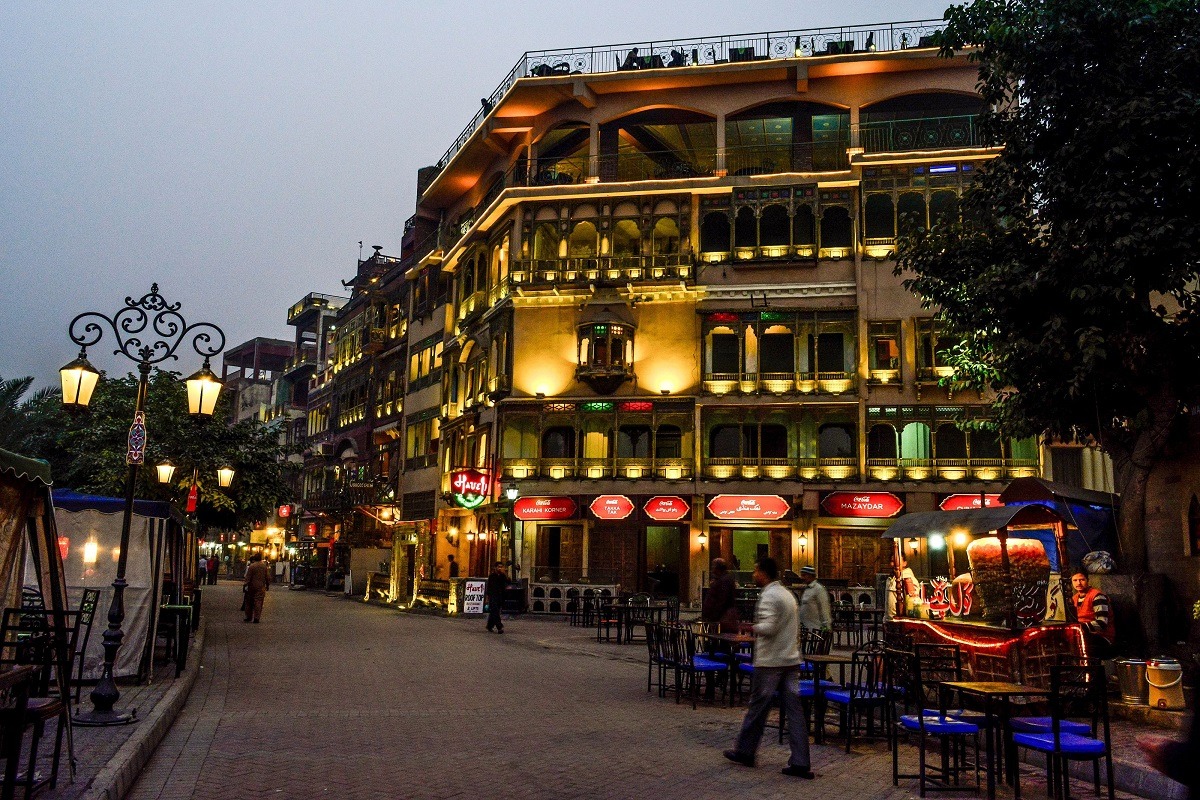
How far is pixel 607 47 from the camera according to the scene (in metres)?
37.1

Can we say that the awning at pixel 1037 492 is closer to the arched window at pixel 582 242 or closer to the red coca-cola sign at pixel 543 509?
the red coca-cola sign at pixel 543 509

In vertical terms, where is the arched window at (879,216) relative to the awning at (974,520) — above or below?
above

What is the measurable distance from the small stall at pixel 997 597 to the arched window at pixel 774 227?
20.8 m

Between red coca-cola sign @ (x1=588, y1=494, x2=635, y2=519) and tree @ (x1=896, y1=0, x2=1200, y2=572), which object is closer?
tree @ (x1=896, y1=0, x2=1200, y2=572)

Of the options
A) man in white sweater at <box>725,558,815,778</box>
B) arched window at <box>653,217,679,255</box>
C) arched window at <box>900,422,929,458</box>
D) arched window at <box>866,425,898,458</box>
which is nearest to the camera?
man in white sweater at <box>725,558,815,778</box>

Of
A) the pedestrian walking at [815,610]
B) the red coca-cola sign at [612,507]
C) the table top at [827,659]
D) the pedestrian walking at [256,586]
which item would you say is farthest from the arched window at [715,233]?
the table top at [827,659]

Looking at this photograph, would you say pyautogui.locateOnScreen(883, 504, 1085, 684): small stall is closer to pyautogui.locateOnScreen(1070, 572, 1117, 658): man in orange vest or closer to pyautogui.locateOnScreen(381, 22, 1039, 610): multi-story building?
pyautogui.locateOnScreen(1070, 572, 1117, 658): man in orange vest

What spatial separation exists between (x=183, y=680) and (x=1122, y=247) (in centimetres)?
1371

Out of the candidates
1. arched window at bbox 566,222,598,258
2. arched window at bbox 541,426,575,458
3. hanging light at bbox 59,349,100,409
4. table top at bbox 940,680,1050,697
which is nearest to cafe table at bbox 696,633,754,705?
table top at bbox 940,680,1050,697

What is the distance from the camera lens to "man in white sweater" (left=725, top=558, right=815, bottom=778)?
27.4 feet

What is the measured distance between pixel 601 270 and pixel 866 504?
12895 mm

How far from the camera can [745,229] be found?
119 feet

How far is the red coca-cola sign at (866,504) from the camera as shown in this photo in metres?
32.8

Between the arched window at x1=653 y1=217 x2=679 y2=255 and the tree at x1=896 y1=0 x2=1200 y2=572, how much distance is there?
2211cm
